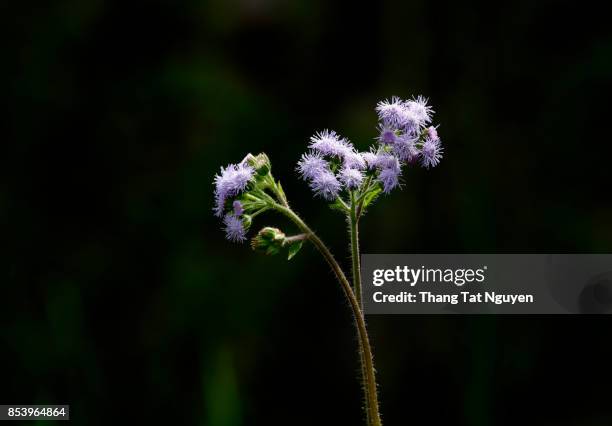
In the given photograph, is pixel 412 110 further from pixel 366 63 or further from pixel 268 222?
pixel 366 63

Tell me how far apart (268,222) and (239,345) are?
70cm

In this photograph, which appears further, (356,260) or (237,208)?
(237,208)

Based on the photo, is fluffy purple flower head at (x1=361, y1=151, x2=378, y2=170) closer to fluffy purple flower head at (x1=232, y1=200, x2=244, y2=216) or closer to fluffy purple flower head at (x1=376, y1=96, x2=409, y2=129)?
fluffy purple flower head at (x1=376, y1=96, x2=409, y2=129)

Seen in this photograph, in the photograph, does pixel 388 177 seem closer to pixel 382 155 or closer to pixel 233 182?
pixel 382 155

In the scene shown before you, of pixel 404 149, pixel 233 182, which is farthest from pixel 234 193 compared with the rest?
pixel 404 149

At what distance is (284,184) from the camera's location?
153 inches

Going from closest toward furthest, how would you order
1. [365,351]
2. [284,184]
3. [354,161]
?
[365,351]
[354,161]
[284,184]

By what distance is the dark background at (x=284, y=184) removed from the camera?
141 inches

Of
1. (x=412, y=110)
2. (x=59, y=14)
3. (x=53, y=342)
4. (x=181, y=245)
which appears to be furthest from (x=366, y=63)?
(x=412, y=110)

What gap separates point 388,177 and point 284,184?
2362 mm

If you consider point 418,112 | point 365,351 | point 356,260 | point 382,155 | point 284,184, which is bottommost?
point 365,351

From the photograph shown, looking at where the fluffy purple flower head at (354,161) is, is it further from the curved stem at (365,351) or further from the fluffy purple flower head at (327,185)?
the curved stem at (365,351)

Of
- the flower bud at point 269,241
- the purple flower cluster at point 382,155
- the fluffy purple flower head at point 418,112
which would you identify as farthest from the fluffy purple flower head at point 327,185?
the fluffy purple flower head at point 418,112

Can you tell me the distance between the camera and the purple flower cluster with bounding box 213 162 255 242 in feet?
5.32
